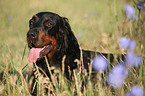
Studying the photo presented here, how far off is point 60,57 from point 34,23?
2.02ft

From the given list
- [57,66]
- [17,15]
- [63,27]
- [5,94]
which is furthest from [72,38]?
[17,15]

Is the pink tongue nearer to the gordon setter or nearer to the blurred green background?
the gordon setter

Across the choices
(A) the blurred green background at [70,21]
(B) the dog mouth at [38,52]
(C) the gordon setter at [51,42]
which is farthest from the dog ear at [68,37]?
(A) the blurred green background at [70,21]

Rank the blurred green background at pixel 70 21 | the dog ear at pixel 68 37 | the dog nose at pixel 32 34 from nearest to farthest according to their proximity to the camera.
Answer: the dog nose at pixel 32 34 < the dog ear at pixel 68 37 < the blurred green background at pixel 70 21

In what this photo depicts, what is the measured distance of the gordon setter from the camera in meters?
2.72

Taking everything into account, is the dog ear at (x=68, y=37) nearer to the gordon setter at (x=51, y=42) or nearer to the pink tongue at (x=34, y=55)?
the gordon setter at (x=51, y=42)

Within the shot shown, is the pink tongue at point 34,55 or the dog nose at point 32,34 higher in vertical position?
the dog nose at point 32,34

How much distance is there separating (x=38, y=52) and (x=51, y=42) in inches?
8.7

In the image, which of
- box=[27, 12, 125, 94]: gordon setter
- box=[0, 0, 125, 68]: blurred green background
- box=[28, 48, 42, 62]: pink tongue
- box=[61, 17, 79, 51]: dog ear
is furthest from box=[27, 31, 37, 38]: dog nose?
box=[0, 0, 125, 68]: blurred green background

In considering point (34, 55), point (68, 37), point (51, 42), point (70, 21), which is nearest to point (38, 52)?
point (34, 55)

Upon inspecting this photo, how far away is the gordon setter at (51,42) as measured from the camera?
2.72 m

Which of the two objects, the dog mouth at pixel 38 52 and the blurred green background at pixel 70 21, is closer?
the dog mouth at pixel 38 52

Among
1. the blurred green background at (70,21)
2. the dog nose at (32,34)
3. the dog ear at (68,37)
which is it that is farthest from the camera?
the blurred green background at (70,21)

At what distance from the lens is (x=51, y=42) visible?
281 cm
